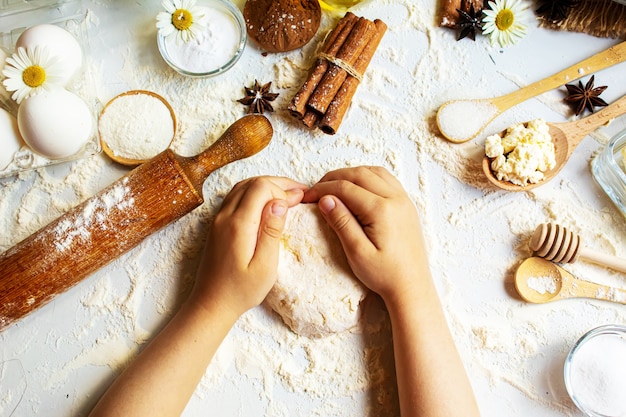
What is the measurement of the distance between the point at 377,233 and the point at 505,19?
596 mm

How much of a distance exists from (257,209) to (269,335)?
292 mm

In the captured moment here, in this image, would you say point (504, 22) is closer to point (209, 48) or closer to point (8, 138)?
point (209, 48)

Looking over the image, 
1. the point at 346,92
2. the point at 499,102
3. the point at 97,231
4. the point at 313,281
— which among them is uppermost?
the point at 499,102

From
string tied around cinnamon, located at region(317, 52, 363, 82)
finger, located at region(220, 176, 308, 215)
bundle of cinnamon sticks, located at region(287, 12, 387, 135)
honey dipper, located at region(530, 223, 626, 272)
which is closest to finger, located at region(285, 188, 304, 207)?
finger, located at region(220, 176, 308, 215)

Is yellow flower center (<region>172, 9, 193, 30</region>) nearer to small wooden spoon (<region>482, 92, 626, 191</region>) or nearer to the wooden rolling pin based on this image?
the wooden rolling pin

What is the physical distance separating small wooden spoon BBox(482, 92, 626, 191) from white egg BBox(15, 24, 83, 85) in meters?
0.91

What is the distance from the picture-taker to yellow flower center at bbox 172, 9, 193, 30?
3.90ft

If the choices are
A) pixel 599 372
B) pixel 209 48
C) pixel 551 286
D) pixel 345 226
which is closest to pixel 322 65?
pixel 209 48

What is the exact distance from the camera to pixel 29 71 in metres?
1.08

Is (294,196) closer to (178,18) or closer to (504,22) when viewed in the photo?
(178,18)

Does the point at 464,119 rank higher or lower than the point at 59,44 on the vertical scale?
higher

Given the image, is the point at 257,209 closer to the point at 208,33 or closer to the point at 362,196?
the point at 362,196

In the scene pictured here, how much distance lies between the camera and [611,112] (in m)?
1.22

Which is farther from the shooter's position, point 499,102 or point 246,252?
point 499,102
